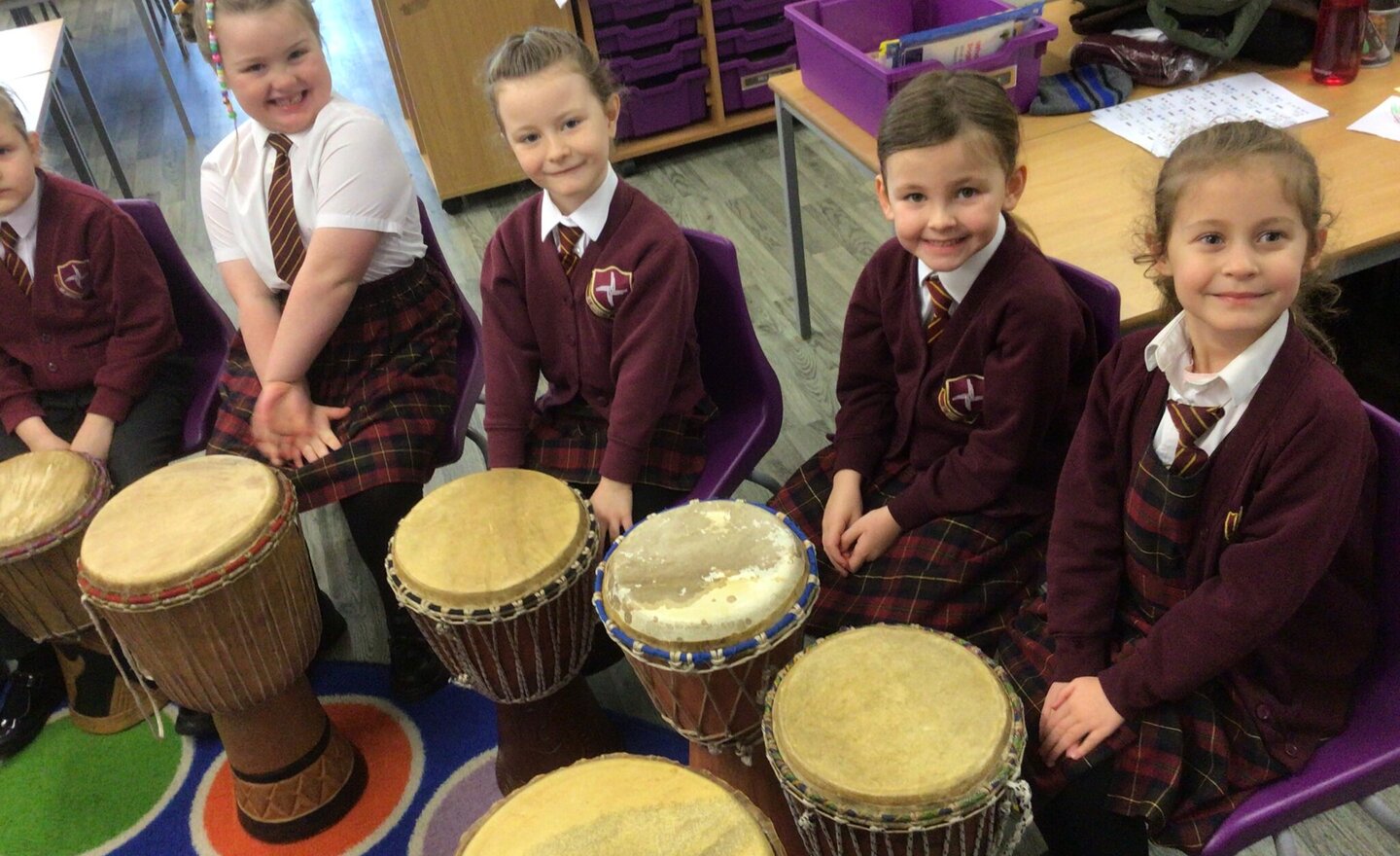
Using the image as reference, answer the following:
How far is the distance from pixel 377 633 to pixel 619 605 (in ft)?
3.51

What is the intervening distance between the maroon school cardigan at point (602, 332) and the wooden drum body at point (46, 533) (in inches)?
26.1

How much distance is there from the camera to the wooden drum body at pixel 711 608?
122 centimetres

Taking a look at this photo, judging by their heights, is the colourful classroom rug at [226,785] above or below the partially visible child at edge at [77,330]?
below

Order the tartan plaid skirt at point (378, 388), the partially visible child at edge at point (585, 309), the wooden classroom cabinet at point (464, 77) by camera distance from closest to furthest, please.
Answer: the partially visible child at edge at point (585, 309)
the tartan plaid skirt at point (378, 388)
the wooden classroom cabinet at point (464, 77)

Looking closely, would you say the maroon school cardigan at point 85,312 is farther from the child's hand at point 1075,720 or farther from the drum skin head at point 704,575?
the child's hand at point 1075,720

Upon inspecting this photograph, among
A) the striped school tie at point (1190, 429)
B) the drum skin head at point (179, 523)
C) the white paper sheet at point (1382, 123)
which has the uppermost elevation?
the white paper sheet at point (1382, 123)

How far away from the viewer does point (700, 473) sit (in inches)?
66.9

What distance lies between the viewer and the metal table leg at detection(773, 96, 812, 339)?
8.00 feet

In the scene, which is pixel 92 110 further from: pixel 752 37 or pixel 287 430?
pixel 287 430

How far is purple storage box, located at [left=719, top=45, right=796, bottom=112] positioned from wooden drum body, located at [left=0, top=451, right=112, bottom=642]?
2.68 meters

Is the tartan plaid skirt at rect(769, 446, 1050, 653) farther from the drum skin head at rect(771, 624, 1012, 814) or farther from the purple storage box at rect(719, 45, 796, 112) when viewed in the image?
the purple storage box at rect(719, 45, 796, 112)

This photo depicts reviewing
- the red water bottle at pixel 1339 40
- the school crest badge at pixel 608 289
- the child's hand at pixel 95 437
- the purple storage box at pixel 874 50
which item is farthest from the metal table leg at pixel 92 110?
the red water bottle at pixel 1339 40

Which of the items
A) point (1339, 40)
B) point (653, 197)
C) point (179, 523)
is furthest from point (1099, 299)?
point (653, 197)

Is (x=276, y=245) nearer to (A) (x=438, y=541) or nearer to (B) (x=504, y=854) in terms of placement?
(A) (x=438, y=541)
